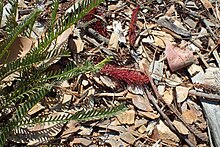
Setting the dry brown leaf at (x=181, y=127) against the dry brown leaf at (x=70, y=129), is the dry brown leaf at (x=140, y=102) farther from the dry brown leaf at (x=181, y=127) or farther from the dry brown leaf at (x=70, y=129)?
the dry brown leaf at (x=70, y=129)

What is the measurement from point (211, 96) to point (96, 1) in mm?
701

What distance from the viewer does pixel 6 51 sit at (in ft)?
5.15

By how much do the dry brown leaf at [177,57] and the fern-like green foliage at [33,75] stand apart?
1.48 feet

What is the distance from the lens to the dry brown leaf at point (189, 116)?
5.87 ft

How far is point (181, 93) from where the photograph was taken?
6.02ft

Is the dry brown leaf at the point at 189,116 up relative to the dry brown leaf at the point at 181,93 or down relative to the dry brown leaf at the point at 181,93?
down

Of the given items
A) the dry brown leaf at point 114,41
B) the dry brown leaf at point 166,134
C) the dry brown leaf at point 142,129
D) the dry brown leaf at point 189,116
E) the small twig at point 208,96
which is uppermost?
the dry brown leaf at point 114,41

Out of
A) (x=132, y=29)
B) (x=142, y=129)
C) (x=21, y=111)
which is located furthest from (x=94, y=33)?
(x=21, y=111)

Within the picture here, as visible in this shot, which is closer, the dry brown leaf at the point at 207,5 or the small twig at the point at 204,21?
the small twig at the point at 204,21

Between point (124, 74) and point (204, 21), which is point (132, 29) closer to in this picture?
point (124, 74)

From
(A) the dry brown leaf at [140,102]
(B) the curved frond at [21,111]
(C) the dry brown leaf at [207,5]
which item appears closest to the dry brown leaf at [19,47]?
(B) the curved frond at [21,111]

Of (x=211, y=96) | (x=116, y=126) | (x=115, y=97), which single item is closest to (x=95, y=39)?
(x=115, y=97)

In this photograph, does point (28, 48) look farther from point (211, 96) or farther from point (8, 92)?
point (211, 96)

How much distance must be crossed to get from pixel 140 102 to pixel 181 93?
0.19 metres
